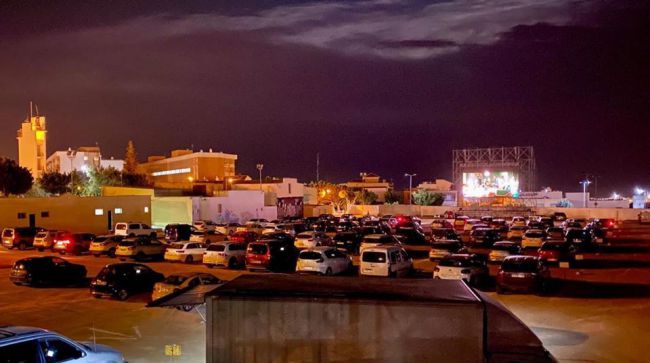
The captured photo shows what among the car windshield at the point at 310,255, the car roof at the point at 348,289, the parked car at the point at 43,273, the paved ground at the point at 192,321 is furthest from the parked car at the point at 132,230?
the car roof at the point at 348,289

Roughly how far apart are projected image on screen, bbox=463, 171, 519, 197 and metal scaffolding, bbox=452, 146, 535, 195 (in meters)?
1.06

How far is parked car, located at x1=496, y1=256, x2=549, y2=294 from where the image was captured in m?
20.2

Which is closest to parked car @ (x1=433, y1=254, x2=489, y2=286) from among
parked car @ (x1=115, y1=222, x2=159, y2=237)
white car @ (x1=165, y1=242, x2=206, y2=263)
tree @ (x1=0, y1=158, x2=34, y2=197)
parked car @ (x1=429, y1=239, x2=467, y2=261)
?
parked car @ (x1=429, y1=239, x2=467, y2=261)

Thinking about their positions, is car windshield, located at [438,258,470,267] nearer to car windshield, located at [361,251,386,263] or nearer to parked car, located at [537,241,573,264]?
car windshield, located at [361,251,386,263]

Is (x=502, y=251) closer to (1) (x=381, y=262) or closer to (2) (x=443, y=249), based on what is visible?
(2) (x=443, y=249)

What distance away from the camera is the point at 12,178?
5806 cm

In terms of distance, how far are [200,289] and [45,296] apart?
12386 millimetres

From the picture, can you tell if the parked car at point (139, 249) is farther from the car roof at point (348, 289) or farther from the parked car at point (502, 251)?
the car roof at point (348, 289)

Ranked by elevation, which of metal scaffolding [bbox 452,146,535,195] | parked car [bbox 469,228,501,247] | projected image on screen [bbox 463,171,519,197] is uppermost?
metal scaffolding [bbox 452,146,535,195]

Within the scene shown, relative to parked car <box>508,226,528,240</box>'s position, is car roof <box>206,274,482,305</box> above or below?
above

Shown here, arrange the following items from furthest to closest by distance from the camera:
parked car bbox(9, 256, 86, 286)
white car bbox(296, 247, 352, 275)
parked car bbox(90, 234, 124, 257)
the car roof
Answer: parked car bbox(90, 234, 124, 257) → white car bbox(296, 247, 352, 275) → parked car bbox(9, 256, 86, 286) → the car roof

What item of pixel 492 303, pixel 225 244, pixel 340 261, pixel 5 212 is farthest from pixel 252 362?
pixel 5 212

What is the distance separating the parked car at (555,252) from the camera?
28.0m

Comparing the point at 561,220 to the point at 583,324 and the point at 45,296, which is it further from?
the point at 45,296
